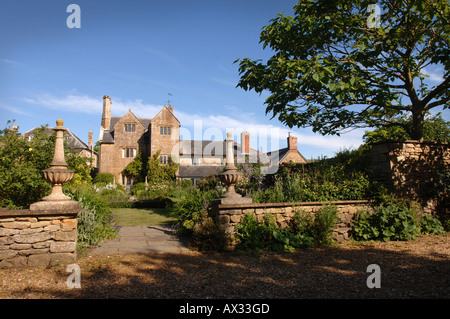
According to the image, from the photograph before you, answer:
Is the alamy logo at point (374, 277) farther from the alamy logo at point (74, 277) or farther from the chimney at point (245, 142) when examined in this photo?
the chimney at point (245, 142)

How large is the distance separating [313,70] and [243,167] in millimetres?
4899

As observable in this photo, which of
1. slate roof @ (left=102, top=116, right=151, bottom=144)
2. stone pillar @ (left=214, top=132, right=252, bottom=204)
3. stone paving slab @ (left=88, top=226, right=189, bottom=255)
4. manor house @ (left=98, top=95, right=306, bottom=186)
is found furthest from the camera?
slate roof @ (left=102, top=116, right=151, bottom=144)

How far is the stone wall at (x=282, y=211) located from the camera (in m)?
6.00

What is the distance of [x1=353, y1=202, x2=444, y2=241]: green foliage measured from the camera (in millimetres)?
6566

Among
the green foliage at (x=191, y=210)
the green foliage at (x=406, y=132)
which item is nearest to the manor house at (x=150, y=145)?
the green foliage at (x=406, y=132)

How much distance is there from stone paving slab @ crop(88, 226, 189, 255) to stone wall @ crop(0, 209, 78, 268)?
74 centimetres

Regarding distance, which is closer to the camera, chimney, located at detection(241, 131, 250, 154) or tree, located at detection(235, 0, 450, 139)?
tree, located at detection(235, 0, 450, 139)

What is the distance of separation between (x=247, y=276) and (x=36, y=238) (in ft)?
12.5

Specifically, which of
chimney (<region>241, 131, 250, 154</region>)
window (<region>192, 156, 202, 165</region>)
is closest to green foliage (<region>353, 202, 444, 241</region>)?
chimney (<region>241, 131, 250, 154</region>)

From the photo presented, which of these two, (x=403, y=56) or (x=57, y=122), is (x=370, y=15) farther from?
(x=57, y=122)

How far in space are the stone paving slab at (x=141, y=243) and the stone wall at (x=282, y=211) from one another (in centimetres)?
111

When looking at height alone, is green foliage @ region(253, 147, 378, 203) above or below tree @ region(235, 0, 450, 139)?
below

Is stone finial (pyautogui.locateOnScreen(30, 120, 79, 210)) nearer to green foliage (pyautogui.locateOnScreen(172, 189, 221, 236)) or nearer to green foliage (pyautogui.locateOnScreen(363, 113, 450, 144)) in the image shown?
green foliage (pyautogui.locateOnScreen(172, 189, 221, 236))

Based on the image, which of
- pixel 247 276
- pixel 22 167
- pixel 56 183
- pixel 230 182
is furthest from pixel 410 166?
pixel 22 167
